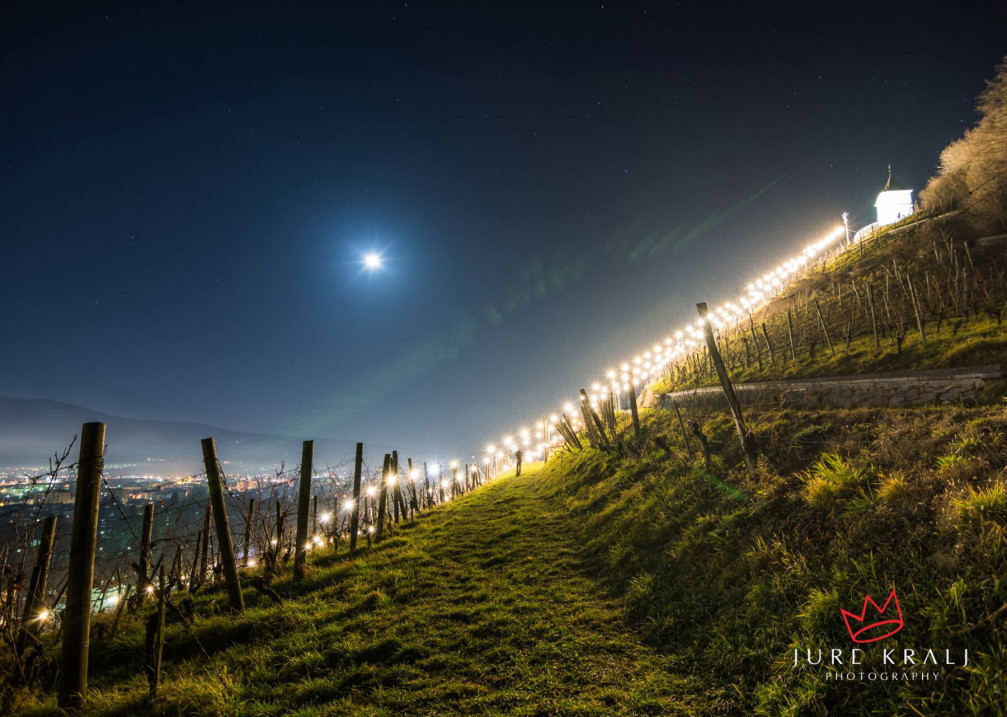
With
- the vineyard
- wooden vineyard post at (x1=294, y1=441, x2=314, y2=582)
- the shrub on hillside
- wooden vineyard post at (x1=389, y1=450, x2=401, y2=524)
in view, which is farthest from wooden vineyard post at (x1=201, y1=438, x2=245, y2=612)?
the shrub on hillside

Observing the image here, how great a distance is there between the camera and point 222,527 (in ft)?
24.4

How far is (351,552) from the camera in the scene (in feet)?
36.6

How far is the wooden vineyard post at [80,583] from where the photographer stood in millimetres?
4879

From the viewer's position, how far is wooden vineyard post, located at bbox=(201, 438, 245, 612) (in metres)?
7.40

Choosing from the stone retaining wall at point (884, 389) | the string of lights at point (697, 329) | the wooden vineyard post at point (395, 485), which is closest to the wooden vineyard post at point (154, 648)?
the wooden vineyard post at point (395, 485)

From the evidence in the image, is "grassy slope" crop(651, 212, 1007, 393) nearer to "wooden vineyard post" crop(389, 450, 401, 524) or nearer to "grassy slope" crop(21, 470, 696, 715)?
"grassy slope" crop(21, 470, 696, 715)

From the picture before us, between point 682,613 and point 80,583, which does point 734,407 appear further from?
point 80,583

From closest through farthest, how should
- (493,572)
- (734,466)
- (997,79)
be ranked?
(493,572) → (734,466) → (997,79)

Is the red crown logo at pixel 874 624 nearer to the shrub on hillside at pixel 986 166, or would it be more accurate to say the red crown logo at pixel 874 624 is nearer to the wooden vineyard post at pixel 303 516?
the wooden vineyard post at pixel 303 516

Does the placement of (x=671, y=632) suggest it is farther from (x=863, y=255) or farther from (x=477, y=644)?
(x=863, y=255)

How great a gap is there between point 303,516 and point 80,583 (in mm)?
4598

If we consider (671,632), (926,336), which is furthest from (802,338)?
(671,632)

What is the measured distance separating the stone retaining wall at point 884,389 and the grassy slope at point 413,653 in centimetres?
1012

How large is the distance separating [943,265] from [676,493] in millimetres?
27582
